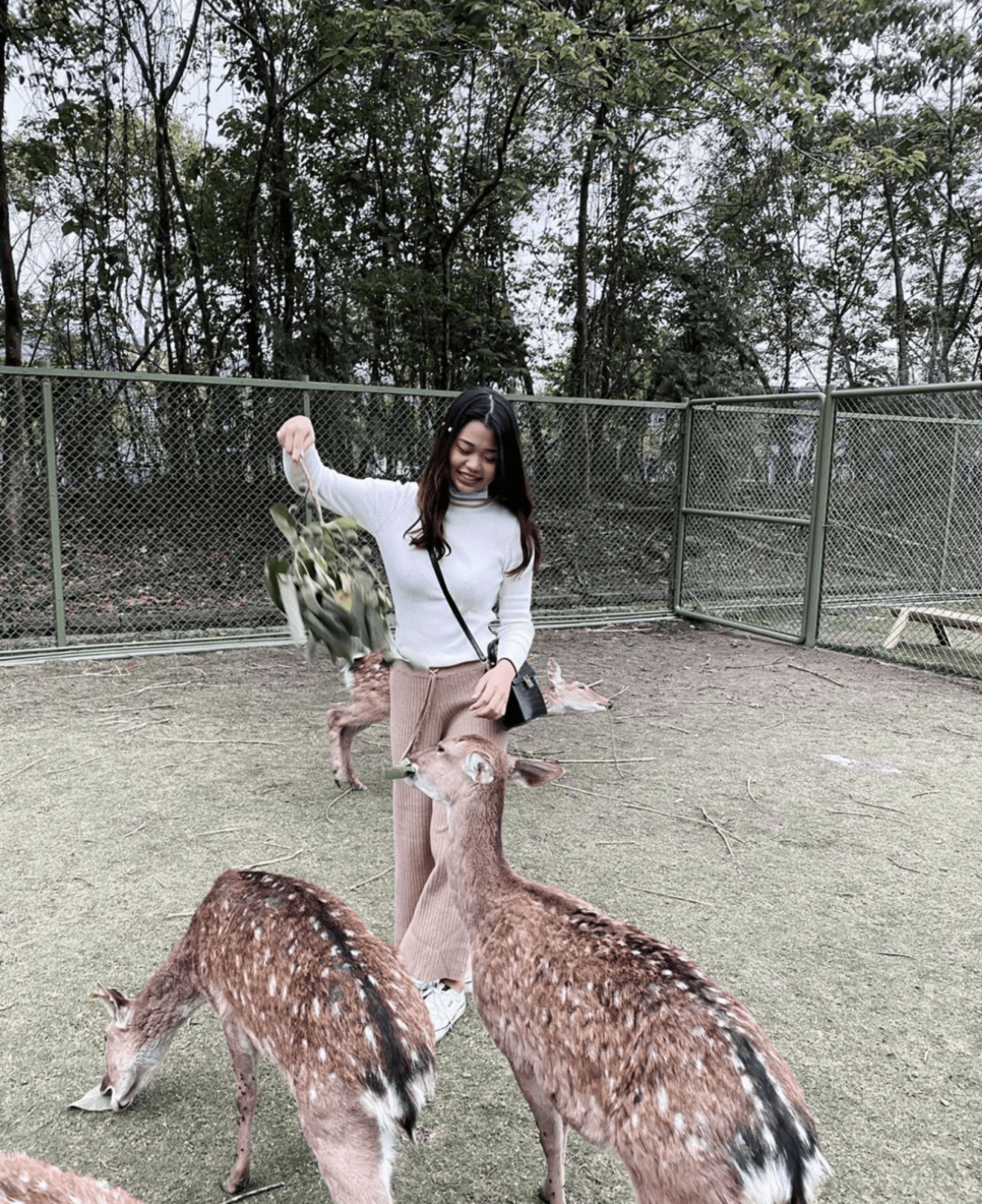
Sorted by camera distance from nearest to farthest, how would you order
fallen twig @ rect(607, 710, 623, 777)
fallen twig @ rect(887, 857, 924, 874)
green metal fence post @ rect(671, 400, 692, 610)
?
fallen twig @ rect(887, 857, 924, 874) → fallen twig @ rect(607, 710, 623, 777) → green metal fence post @ rect(671, 400, 692, 610)

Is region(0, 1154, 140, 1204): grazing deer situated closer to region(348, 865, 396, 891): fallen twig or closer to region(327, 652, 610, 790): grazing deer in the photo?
region(348, 865, 396, 891): fallen twig

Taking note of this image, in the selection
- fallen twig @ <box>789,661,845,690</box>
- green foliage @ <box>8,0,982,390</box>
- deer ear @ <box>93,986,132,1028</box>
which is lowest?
fallen twig @ <box>789,661,845,690</box>

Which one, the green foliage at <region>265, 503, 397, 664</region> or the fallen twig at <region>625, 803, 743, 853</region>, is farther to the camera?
the fallen twig at <region>625, 803, 743, 853</region>

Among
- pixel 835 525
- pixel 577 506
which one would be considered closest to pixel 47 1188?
pixel 577 506

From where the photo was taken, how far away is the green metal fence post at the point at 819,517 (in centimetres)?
788

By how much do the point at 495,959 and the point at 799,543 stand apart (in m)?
7.65

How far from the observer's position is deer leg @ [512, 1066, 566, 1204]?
1.94m

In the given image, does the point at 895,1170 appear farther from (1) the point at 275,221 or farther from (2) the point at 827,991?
(1) the point at 275,221

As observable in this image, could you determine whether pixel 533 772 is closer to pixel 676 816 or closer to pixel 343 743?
pixel 676 816

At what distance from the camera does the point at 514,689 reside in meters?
2.53

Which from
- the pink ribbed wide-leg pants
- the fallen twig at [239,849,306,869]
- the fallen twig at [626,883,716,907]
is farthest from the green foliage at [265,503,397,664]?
the fallen twig at [626,883,716,907]

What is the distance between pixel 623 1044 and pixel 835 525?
840cm

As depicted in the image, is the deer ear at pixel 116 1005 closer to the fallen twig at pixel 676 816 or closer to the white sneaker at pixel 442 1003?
the white sneaker at pixel 442 1003

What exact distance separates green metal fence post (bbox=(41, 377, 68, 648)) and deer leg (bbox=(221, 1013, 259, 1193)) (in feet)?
19.4
